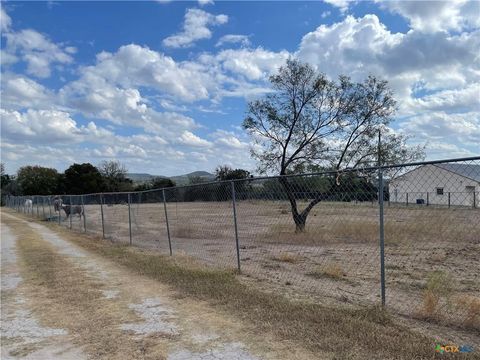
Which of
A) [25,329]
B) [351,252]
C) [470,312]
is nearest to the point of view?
[470,312]

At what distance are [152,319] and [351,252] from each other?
4.55m

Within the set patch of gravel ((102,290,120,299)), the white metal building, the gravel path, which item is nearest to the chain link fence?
the white metal building

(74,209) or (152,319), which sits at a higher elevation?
(74,209)

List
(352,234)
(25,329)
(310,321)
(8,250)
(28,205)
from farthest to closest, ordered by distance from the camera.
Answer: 1. (28,205)
2. (8,250)
3. (352,234)
4. (25,329)
5. (310,321)

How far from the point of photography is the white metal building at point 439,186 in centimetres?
496

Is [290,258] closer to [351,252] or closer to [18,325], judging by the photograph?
[351,252]

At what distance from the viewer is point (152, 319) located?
5.77 m

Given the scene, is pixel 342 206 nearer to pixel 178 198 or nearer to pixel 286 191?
pixel 286 191

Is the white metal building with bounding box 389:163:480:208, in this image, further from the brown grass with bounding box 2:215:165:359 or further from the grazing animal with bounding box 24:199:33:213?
the grazing animal with bounding box 24:199:33:213

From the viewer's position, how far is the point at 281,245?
867 cm

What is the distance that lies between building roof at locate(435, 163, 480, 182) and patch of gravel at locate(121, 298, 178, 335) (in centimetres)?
349

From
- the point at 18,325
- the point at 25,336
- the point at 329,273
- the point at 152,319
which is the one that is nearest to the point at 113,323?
the point at 152,319

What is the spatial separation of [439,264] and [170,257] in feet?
19.5

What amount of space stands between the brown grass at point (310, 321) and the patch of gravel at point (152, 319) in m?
0.65
